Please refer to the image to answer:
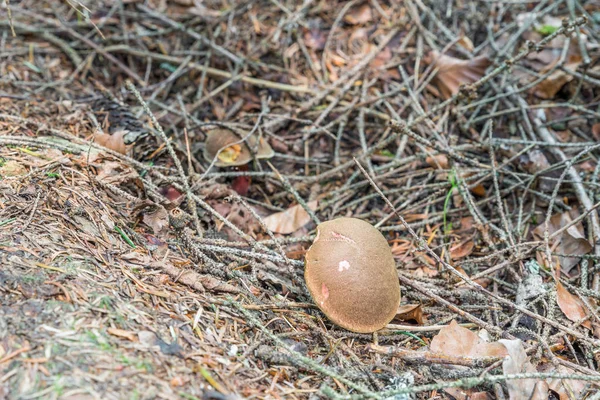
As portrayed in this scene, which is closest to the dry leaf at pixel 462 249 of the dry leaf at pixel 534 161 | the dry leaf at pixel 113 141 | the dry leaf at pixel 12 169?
the dry leaf at pixel 534 161

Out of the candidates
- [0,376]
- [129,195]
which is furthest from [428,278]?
[0,376]

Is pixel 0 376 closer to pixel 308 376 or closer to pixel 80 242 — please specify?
pixel 80 242

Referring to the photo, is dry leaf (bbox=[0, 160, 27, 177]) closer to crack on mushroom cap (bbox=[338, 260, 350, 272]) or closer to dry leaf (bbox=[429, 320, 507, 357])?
crack on mushroom cap (bbox=[338, 260, 350, 272])

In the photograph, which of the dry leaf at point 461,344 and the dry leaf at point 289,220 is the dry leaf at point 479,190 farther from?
the dry leaf at point 461,344

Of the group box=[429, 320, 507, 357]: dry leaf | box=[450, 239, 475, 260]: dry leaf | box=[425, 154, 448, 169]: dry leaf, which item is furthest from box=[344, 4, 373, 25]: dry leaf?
box=[429, 320, 507, 357]: dry leaf

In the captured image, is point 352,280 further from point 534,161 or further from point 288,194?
point 534,161
